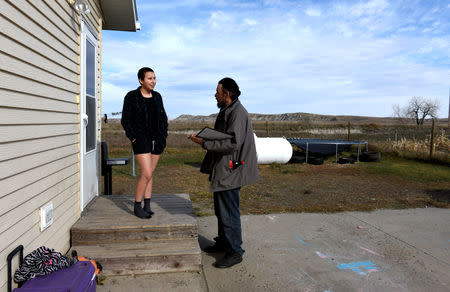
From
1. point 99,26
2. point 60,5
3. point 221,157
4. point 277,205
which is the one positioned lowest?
point 277,205

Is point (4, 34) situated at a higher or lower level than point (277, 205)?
higher

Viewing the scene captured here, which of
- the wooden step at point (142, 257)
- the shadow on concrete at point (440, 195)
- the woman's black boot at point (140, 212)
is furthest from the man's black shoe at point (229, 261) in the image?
the shadow on concrete at point (440, 195)

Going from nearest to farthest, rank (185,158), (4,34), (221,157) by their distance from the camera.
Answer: (4,34), (221,157), (185,158)

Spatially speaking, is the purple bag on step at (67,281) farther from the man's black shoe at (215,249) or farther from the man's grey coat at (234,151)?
the man's black shoe at (215,249)

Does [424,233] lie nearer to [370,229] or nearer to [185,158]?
[370,229]

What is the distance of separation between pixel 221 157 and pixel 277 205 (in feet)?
11.6

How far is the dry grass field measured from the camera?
21.4 feet

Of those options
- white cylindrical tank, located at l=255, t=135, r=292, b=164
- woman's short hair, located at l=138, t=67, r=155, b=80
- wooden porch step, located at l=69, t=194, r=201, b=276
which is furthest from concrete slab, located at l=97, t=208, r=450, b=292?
white cylindrical tank, located at l=255, t=135, r=292, b=164

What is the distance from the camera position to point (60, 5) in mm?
3422

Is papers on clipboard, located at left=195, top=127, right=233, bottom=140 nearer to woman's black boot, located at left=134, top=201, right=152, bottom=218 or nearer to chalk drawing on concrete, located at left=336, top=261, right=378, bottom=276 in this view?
woman's black boot, located at left=134, top=201, right=152, bottom=218

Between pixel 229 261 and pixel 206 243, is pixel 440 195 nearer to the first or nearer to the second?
pixel 206 243

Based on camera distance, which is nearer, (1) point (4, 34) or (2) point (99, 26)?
(1) point (4, 34)

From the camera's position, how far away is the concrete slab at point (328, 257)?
323cm

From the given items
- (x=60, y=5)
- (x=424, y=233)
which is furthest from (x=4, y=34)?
(x=424, y=233)
